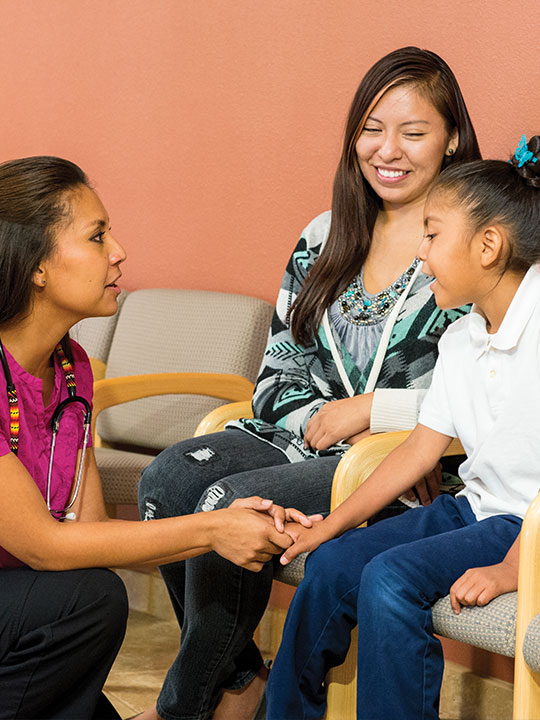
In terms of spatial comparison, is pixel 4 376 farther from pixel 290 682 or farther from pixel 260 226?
pixel 260 226

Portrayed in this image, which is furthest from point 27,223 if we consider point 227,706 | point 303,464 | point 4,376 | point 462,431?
point 227,706

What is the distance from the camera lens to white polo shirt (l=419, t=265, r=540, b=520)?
5.00ft

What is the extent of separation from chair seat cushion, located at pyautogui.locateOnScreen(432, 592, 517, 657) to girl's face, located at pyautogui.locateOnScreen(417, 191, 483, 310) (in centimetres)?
52

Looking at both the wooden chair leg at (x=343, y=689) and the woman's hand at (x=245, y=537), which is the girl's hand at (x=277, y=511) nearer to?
the woman's hand at (x=245, y=537)

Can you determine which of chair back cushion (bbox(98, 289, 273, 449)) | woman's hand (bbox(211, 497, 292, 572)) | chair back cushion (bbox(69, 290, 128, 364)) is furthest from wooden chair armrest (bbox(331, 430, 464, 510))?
chair back cushion (bbox(69, 290, 128, 364))

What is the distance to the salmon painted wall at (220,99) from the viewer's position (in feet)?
7.17

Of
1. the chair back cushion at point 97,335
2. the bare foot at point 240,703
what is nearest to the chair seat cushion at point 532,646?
the bare foot at point 240,703

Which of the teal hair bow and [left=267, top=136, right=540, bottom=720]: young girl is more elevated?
the teal hair bow

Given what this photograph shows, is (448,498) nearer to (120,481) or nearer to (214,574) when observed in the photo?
(214,574)

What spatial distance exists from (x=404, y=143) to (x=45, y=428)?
0.91m

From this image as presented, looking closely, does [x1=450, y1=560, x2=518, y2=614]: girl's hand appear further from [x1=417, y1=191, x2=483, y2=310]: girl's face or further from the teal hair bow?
the teal hair bow

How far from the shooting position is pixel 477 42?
2166 mm

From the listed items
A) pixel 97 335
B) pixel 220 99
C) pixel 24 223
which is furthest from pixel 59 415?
pixel 220 99

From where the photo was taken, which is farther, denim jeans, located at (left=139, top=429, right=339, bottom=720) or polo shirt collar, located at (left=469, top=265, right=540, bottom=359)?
denim jeans, located at (left=139, top=429, right=339, bottom=720)
